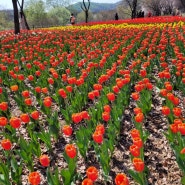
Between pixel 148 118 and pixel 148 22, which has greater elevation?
pixel 148 22

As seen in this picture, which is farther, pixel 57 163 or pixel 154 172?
pixel 57 163

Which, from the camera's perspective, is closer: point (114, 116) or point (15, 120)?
point (15, 120)

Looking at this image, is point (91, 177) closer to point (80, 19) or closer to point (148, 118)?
point (148, 118)

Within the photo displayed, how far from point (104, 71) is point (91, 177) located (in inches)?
218

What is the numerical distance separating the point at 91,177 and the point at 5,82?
18.8ft

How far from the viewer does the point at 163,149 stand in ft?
15.8

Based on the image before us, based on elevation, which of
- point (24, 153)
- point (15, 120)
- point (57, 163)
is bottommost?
point (57, 163)

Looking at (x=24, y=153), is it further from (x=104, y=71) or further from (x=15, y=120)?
(x=104, y=71)

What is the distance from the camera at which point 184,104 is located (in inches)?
252

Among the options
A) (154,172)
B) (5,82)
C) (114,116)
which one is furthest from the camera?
(5,82)

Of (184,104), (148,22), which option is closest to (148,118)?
(184,104)

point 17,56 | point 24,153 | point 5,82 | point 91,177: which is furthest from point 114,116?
point 17,56

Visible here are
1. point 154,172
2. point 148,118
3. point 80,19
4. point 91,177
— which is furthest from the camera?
point 80,19

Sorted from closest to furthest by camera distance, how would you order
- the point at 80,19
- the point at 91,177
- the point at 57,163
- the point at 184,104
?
the point at 91,177 < the point at 57,163 < the point at 184,104 < the point at 80,19
